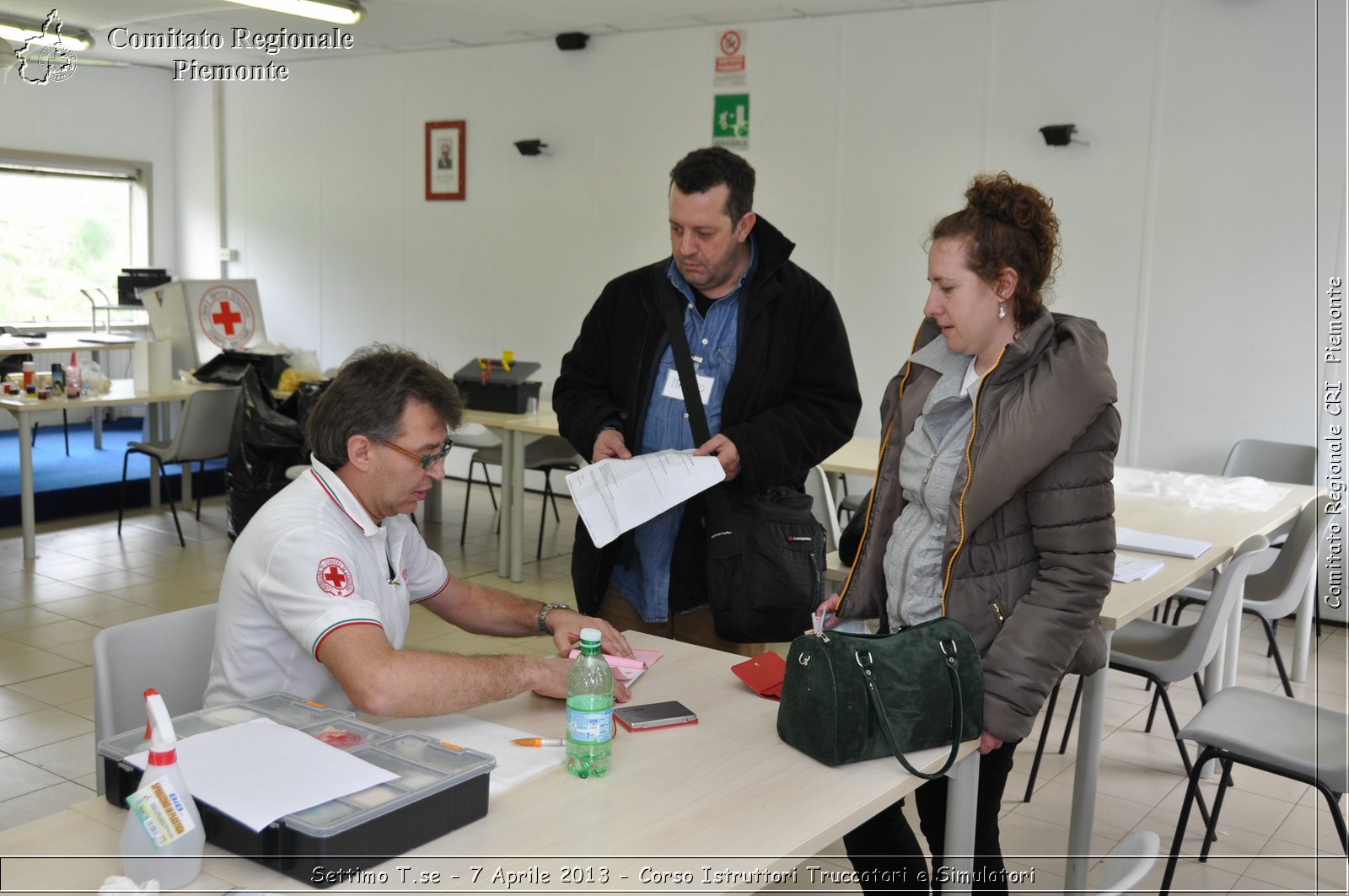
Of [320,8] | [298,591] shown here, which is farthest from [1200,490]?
[320,8]

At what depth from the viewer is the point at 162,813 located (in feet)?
4.38

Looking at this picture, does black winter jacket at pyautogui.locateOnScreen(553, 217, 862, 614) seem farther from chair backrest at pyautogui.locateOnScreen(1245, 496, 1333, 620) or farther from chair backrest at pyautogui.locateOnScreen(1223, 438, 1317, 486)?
chair backrest at pyautogui.locateOnScreen(1223, 438, 1317, 486)

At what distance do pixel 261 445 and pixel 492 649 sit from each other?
201 cm

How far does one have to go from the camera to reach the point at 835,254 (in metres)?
6.89

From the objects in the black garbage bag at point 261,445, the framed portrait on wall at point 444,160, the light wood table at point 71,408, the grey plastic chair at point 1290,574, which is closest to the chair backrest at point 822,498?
the grey plastic chair at point 1290,574

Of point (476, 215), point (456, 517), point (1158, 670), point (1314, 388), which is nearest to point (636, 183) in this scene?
point (476, 215)

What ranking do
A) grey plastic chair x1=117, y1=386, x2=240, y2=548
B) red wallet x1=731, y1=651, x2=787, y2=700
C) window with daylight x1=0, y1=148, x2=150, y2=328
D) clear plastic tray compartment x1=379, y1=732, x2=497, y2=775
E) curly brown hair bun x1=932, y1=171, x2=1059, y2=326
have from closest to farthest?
clear plastic tray compartment x1=379, y1=732, x2=497, y2=775 < curly brown hair bun x1=932, y1=171, x2=1059, y2=326 < red wallet x1=731, y1=651, x2=787, y2=700 < grey plastic chair x1=117, y1=386, x2=240, y2=548 < window with daylight x1=0, y1=148, x2=150, y2=328

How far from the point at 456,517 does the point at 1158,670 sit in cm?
500

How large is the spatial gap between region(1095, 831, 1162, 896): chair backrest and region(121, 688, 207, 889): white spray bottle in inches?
41.1

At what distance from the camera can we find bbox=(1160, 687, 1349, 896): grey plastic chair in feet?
8.14

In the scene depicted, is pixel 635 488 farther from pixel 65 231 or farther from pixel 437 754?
pixel 65 231

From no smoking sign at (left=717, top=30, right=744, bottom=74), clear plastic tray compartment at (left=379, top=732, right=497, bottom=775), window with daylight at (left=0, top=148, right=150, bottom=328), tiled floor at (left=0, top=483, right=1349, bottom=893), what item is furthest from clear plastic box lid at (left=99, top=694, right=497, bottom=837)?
window with daylight at (left=0, top=148, right=150, bottom=328)

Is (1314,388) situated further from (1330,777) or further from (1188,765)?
(1330,777)

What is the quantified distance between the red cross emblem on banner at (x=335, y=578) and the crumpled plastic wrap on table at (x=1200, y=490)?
3374mm
